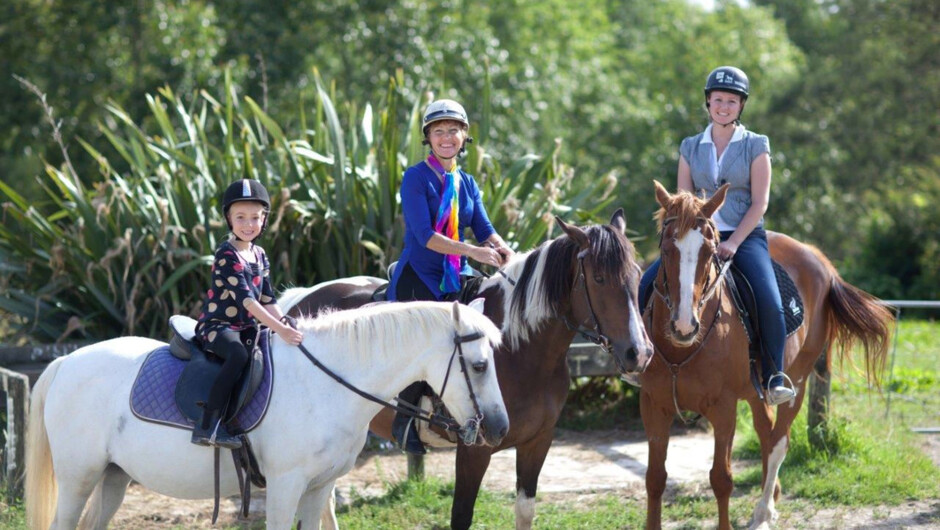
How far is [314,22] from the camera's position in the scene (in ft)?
57.7

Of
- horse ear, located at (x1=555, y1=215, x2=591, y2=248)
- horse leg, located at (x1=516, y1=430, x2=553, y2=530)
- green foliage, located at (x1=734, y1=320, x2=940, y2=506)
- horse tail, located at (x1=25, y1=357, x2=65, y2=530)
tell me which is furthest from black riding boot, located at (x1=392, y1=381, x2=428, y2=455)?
green foliage, located at (x1=734, y1=320, x2=940, y2=506)

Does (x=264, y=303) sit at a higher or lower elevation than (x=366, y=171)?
lower

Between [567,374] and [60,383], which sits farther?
[567,374]

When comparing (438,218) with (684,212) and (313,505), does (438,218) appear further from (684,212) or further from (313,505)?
(313,505)

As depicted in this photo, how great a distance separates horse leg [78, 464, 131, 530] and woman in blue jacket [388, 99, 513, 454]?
4.35ft

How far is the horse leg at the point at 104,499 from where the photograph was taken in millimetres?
4406

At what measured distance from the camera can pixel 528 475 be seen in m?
4.88

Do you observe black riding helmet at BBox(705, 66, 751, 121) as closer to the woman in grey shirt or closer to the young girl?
the woman in grey shirt

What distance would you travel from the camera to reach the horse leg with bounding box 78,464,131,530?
4.41 m

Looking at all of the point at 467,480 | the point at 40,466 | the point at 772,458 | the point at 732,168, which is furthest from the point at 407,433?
the point at 772,458

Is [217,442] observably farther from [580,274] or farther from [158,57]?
[158,57]

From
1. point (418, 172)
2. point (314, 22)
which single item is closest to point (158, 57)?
point (314, 22)

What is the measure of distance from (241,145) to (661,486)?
466cm

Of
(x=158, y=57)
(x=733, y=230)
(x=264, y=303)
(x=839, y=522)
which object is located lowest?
(x=839, y=522)
